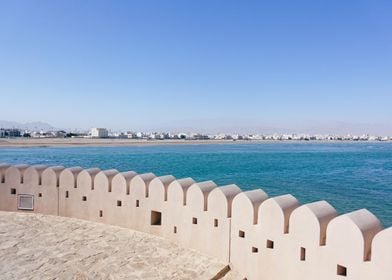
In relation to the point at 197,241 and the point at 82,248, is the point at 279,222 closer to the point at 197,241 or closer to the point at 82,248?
the point at 197,241

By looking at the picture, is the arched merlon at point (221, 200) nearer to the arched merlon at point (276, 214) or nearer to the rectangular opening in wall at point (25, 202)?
the arched merlon at point (276, 214)

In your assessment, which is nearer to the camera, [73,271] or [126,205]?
[73,271]

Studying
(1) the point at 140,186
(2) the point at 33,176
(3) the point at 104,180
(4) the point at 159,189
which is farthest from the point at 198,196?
(2) the point at 33,176

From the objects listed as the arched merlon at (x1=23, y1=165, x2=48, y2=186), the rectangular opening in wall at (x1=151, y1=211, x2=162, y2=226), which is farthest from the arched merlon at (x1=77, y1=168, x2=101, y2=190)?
the rectangular opening in wall at (x1=151, y1=211, x2=162, y2=226)

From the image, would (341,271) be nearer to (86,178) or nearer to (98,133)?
(86,178)

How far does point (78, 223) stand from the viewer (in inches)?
365

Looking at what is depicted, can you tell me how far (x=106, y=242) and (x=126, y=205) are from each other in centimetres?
118

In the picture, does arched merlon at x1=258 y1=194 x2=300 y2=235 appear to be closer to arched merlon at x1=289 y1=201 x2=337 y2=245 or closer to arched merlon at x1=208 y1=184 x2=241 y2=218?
arched merlon at x1=289 y1=201 x2=337 y2=245

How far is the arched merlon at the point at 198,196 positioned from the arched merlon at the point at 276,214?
1549 mm

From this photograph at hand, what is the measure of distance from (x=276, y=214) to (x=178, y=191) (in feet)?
8.82

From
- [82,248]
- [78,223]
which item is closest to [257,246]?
[82,248]

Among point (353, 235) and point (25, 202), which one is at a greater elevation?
point (353, 235)

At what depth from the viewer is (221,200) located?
A: 7.04m

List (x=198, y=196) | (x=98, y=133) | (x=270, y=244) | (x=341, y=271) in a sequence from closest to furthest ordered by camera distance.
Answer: (x=341, y=271), (x=270, y=244), (x=198, y=196), (x=98, y=133)
